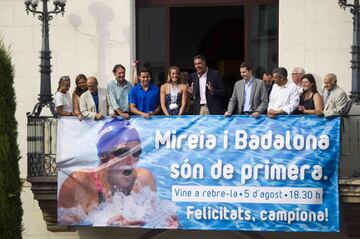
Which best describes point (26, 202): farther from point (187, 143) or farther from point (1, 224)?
point (1, 224)

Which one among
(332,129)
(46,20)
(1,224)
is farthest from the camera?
(46,20)

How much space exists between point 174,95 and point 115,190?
180 centimetres

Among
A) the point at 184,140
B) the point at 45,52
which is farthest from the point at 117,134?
the point at 45,52

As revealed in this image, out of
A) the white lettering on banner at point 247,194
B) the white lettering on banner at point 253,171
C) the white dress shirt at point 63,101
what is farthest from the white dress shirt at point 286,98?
the white dress shirt at point 63,101

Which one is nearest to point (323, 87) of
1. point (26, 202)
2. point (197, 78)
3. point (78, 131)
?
point (197, 78)

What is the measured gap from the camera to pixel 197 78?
59.7 feet

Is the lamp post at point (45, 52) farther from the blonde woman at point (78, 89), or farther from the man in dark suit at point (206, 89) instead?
the man in dark suit at point (206, 89)

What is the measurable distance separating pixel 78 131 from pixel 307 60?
416 cm

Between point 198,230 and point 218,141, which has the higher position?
point 218,141

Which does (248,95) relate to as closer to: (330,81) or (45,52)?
(330,81)

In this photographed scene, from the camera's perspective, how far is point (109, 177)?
18109 millimetres

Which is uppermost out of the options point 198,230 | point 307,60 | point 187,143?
point 307,60

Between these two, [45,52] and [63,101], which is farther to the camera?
[45,52]

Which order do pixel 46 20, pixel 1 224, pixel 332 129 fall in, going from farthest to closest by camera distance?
pixel 46 20 → pixel 332 129 → pixel 1 224
